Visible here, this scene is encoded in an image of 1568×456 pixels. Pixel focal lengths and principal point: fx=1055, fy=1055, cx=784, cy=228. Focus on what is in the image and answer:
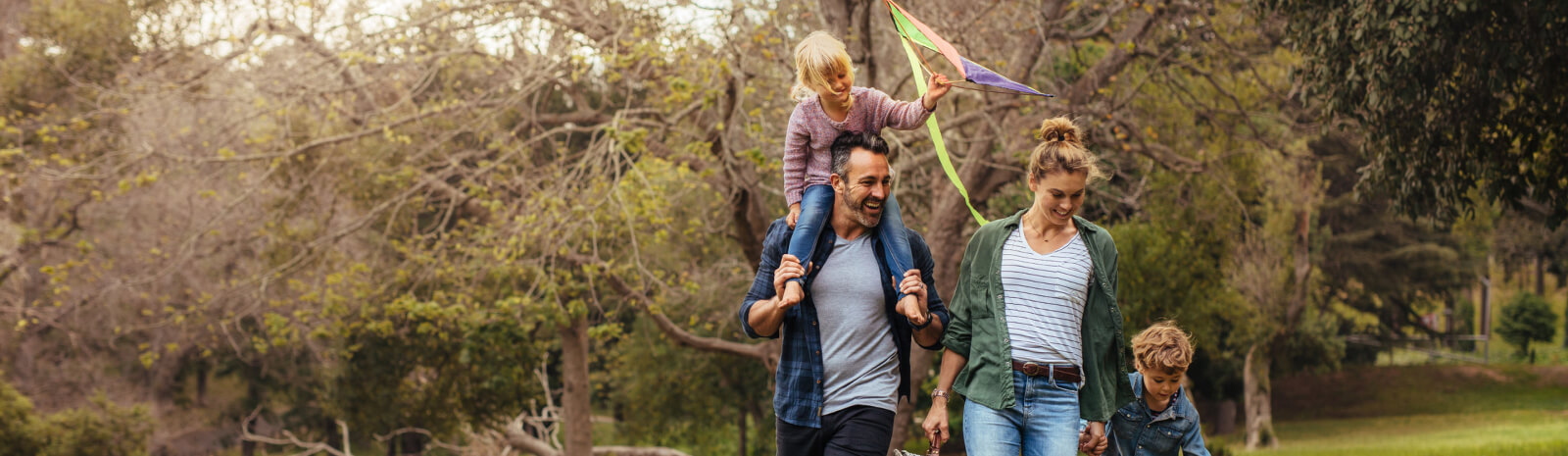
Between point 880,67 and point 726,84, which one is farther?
point 880,67

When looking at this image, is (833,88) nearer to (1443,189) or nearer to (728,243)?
(1443,189)

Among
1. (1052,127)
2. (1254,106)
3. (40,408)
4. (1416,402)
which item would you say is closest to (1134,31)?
(1254,106)

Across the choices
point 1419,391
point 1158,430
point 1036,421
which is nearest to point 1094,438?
point 1036,421

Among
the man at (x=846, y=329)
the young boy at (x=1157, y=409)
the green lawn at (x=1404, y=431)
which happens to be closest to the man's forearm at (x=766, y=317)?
the man at (x=846, y=329)

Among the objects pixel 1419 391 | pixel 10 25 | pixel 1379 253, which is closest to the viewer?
pixel 10 25

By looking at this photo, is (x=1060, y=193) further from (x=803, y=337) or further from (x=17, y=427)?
(x=17, y=427)

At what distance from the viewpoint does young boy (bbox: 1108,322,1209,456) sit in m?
3.70

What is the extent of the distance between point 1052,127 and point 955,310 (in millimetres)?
660

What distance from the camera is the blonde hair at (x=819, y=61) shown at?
3199 mm

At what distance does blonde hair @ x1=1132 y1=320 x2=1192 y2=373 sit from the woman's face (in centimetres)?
79

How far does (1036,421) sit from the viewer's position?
3.14 m

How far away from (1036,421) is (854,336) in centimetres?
59

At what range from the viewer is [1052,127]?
322 cm

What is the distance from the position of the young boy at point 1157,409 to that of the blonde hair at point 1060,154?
0.78 m
